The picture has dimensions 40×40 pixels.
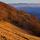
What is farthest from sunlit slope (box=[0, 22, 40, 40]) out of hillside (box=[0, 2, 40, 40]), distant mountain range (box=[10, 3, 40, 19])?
distant mountain range (box=[10, 3, 40, 19])

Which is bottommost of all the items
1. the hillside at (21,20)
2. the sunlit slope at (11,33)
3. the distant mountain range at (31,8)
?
the sunlit slope at (11,33)

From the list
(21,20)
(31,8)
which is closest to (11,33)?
(21,20)

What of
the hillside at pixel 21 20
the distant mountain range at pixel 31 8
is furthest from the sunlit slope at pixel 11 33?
the distant mountain range at pixel 31 8

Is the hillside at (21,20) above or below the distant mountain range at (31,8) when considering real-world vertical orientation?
below

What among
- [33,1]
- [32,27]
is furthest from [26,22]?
[33,1]

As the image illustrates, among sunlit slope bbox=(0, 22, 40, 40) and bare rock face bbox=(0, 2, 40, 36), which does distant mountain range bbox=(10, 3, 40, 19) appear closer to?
bare rock face bbox=(0, 2, 40, 36)

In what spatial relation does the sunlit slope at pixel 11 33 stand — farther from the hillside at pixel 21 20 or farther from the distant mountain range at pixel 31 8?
the distant mountain range at pixel 31 8

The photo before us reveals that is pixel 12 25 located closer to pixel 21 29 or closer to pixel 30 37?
pixel 21 29
